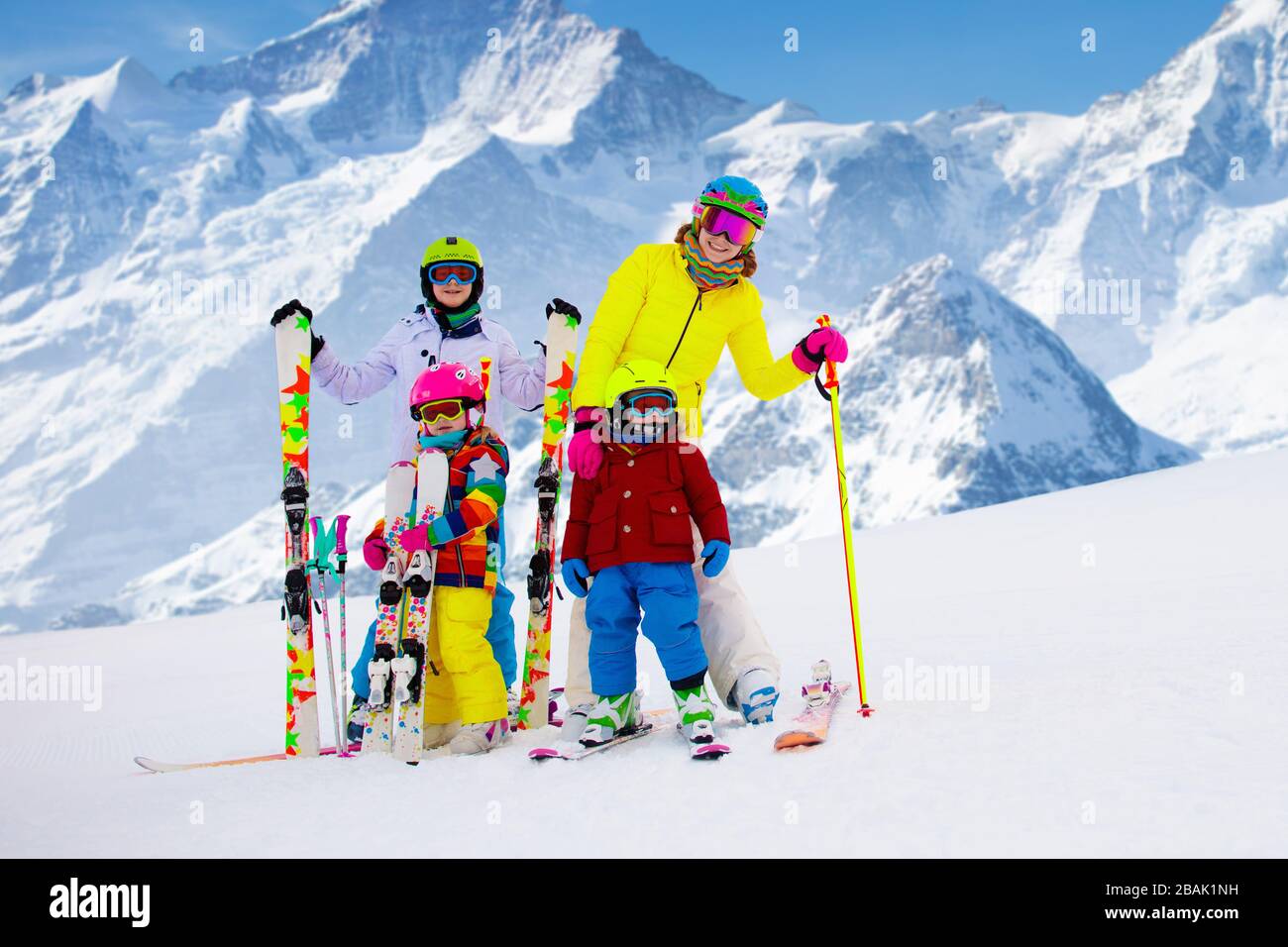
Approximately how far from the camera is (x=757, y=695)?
4.66m

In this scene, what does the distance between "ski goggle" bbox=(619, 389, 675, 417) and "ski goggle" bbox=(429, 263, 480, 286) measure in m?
1.39

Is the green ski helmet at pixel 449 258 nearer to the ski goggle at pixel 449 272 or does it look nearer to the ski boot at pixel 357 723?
the ski goggle at pixel 449 272

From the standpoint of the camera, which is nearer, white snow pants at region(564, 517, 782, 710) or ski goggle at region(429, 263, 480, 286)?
white snow pants at region(564, 517, 782, 710)

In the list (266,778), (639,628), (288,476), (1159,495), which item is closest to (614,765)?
(639,628)

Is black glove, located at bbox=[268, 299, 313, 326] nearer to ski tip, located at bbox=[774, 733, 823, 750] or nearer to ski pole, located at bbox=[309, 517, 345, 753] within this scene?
ski pole, located at bbox=[309, 517, 345, 753]

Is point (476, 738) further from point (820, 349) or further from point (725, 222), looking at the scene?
point (725, 222)

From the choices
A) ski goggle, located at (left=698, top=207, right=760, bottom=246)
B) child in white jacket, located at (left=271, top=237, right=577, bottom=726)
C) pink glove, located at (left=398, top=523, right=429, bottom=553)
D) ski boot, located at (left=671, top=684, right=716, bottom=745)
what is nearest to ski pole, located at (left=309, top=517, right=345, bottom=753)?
child in white jacket, located at (left=271, top=237, right=577, bottom=726)

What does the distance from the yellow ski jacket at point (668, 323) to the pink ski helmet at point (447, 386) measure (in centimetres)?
49

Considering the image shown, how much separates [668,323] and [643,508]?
1027 millimetres

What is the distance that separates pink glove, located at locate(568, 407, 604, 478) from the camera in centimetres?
463

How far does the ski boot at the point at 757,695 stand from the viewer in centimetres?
463

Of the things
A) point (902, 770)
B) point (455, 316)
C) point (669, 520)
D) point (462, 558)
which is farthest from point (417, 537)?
point (902, 770)

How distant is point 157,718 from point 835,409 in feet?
17.1
